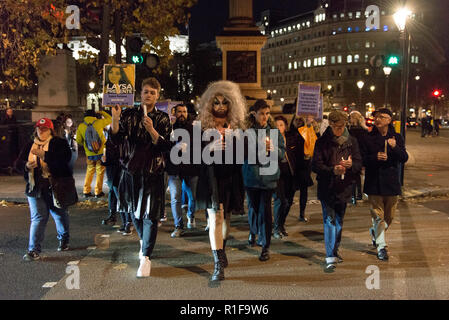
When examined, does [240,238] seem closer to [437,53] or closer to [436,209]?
[436,209]

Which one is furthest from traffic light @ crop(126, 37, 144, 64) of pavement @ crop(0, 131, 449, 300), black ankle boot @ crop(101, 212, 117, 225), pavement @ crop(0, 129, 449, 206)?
black ankle boot @ crop(101, 212, 117, 225)

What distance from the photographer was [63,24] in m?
15.0

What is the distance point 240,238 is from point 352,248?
159cm

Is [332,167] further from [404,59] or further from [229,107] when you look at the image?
[404,59]

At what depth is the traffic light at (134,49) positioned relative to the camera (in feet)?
39.9

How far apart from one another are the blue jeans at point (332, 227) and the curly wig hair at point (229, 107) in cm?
151

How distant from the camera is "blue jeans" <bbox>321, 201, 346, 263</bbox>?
5969 millimetres

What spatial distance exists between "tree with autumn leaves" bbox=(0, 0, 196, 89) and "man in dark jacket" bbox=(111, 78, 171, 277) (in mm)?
7199

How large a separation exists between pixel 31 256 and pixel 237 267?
252 centimetres

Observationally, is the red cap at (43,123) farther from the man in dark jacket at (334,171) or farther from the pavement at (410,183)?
the pavement at (410,183)

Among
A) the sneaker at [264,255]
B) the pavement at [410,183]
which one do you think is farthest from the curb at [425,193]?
the sneaker at [264,255]

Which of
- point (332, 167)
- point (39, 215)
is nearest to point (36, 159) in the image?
point (39, 215)
